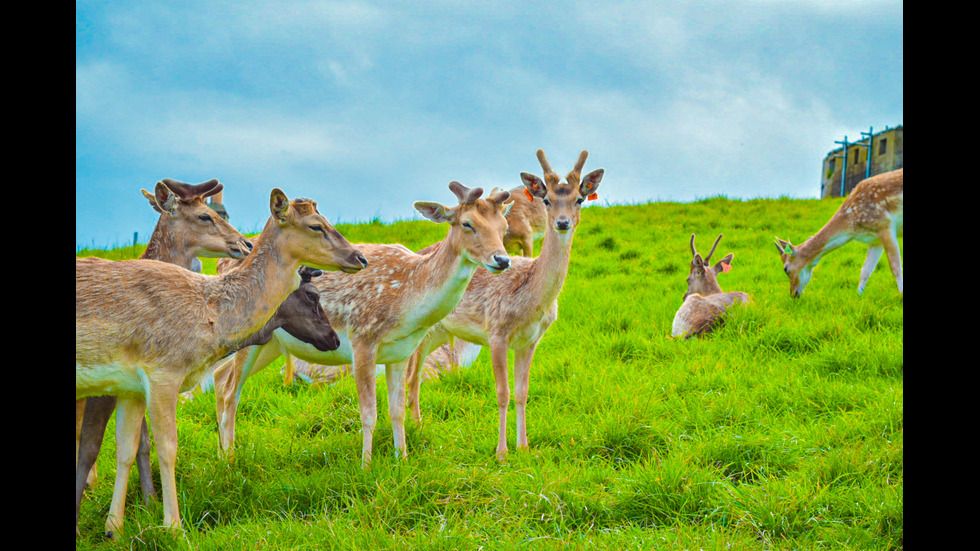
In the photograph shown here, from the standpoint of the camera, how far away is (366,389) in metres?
6.05

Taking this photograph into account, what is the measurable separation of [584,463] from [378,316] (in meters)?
2.02

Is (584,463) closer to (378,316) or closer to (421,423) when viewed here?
(421,423)

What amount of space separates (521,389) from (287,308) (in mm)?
2126

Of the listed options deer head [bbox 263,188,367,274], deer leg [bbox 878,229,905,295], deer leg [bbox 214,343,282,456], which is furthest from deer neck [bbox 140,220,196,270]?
deer leg [bbox 878,229,905,295]

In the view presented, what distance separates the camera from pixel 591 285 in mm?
12477

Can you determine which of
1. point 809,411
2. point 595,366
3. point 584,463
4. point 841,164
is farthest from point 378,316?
point 841,164

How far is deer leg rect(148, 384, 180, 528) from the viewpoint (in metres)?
4.64

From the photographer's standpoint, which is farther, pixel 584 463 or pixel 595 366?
pixel 595 366

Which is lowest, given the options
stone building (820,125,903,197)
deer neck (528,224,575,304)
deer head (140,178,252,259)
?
deer neck (528,224,575,304)

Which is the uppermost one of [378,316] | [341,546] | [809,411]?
[378,316]

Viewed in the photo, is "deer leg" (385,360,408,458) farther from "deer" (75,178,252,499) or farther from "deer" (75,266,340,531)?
"deer" (75,178,252,499)

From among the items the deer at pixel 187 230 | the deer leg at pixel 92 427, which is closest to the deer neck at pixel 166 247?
the deer at pixel 187 230

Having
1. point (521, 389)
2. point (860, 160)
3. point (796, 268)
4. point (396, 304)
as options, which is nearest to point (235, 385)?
point (396, 304)

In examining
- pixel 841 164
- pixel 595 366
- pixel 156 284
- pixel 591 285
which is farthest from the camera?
pixel 841 164
